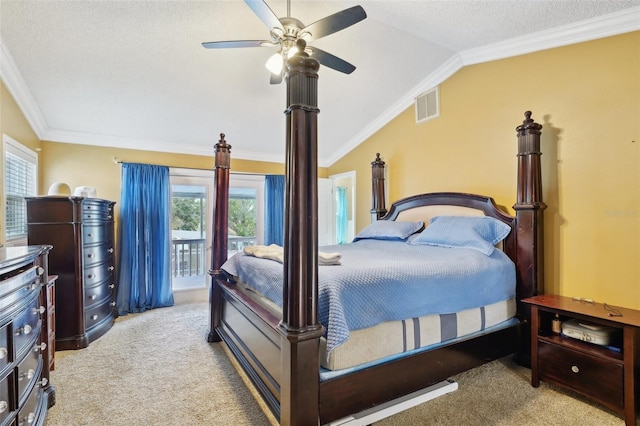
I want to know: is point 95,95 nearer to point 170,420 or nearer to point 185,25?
point 185,25

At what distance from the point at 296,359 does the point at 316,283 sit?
0.36 metres

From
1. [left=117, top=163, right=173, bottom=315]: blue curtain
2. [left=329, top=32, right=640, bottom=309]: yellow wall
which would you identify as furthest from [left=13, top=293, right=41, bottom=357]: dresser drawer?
[left=329, top=32, right=640, bottom=309]: yellow wall

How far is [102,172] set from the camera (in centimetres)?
404

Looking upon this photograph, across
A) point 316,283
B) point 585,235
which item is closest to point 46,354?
point 316,283

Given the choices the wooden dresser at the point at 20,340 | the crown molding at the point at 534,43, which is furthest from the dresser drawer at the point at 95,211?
the crown molding at the point at 534,43

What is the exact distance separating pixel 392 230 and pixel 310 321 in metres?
2.34

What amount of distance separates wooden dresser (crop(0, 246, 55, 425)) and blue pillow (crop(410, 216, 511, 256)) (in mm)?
2909

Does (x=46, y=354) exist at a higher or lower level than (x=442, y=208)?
lower

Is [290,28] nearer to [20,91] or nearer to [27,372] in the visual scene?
[27,372]

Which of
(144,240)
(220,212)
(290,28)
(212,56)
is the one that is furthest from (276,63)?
(144,240)

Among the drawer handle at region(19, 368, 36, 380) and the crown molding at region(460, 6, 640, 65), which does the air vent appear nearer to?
the crown molding at region(460, 6, 640, 65)

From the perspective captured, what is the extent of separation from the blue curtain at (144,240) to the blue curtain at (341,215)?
2794mm

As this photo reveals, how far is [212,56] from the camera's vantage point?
2.95 m

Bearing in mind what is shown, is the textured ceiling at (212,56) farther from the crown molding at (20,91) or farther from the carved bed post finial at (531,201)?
the carved bed post finial at (531,201)
